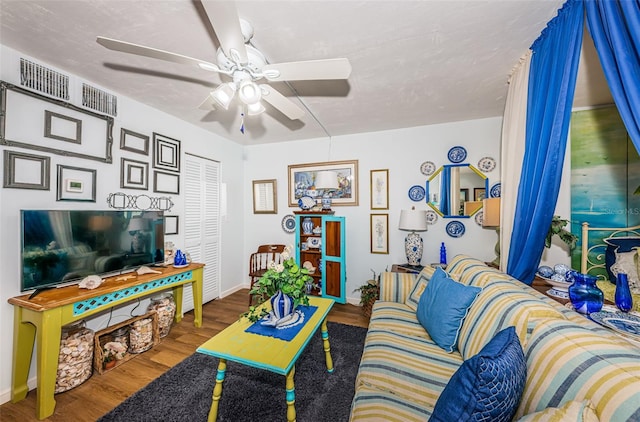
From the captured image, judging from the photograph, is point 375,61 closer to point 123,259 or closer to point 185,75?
point 185,75

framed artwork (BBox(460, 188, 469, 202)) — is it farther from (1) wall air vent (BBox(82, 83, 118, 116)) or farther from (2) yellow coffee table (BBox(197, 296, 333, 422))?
(1) wall air vent (BBox(82, 83, 118, 116))

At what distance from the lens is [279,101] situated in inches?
67.8

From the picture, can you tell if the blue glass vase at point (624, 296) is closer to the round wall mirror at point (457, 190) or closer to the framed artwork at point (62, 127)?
the round wall mirror at point (457, 190)

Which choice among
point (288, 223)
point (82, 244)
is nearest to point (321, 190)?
point (288, 223)

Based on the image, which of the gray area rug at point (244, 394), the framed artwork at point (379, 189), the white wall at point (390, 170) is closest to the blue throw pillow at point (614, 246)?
the white wall at point (390, 170)

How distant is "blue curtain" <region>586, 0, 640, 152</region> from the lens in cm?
82

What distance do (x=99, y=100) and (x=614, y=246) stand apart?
485cm

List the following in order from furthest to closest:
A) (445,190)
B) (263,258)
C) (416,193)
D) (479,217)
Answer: (263,258) < (416,193) < (445,190) < (479,217)

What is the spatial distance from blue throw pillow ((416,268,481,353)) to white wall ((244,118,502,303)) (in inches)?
59.4

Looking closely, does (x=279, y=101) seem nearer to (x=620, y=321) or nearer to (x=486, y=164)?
(x=620, y=321)

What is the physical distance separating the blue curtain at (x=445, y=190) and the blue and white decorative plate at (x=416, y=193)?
24 cm

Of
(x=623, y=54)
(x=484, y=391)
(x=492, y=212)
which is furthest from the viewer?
(x=492, y=212)

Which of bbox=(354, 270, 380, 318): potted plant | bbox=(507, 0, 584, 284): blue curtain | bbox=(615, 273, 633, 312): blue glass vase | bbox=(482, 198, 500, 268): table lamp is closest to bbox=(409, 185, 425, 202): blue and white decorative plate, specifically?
bbox=(482, 198, 500, 268): table lamp

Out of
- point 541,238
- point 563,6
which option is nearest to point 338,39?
point 563,6
